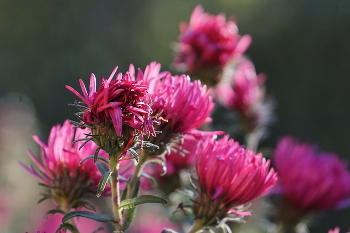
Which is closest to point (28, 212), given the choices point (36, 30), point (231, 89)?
point (231, 89)

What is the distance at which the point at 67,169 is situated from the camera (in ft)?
3.22

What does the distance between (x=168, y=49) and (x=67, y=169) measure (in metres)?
6.13

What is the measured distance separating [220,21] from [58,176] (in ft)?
2.61

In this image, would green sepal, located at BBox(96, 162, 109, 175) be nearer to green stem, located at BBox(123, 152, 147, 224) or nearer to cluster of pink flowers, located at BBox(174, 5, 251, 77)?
green stem, located at BBox(123, 152, 147, 224)

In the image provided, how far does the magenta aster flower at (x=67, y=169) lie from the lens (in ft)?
3.17

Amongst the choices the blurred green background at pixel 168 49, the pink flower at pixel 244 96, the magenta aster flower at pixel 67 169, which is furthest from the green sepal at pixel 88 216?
the blurred green background at pixel 168 49

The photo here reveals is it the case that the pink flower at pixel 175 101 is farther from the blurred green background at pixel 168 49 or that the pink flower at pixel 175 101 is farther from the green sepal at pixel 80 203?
the blurred green background at pixel 168 49

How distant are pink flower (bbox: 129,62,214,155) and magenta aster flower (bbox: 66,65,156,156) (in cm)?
10

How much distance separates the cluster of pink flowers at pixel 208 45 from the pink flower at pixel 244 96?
0.14 meters

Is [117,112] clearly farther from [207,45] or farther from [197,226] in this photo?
[207,45]

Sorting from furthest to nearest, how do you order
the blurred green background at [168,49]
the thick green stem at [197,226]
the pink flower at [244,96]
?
the blurred green background at [168,49], the pink flower at [244,96], the thick green stem at [197,226]

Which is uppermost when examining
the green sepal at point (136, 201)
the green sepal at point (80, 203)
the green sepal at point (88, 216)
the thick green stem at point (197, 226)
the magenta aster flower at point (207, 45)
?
the magenta aster flower at point (207, 45)

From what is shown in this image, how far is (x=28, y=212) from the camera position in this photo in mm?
2732

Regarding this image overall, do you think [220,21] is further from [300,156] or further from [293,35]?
[293,35]
